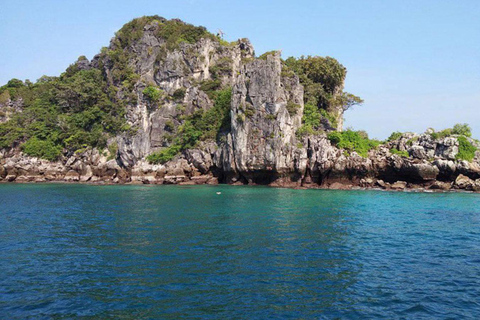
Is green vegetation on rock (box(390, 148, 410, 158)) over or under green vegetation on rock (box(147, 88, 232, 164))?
under

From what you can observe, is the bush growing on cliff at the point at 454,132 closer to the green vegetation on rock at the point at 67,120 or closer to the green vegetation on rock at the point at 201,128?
the green vegetation on rock at the point at 201,128

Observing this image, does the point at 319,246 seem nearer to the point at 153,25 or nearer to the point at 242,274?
the point at 242,274

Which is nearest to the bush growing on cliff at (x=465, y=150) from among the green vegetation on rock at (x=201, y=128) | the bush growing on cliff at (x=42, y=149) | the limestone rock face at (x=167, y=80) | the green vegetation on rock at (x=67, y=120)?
the green vegetation on rock at (x=201, y=128)

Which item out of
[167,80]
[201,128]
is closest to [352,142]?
[201,128]

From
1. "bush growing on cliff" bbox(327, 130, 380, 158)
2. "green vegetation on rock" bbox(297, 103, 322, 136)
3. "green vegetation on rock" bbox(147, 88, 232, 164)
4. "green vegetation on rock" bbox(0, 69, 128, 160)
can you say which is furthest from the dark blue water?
"green vegetation on rock" bbox(0, 69, 128, 160)

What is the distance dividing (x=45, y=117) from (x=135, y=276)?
225ft

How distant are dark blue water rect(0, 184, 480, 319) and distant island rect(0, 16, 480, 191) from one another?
24619 millimetres

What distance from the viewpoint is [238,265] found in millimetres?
13844

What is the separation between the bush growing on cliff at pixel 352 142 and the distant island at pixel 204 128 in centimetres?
17

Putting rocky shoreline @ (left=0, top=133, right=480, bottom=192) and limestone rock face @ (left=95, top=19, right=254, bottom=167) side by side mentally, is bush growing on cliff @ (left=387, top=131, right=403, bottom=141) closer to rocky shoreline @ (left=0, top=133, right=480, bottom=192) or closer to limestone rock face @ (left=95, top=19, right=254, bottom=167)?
rocky shoreline @ (left=0, top=133, right=480, bottom=192)

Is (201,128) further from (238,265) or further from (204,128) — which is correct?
(238,265)

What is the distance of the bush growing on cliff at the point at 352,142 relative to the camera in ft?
168

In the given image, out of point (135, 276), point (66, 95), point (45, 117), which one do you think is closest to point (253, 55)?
point (66, 95)

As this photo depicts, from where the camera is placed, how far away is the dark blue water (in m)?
10.2
